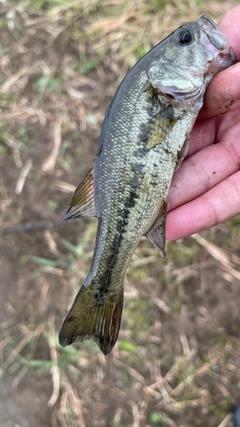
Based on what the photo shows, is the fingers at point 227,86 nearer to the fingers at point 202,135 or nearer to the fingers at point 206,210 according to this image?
the fingers at point 202,135

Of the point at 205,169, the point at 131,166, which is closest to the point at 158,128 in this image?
the point at 131,166

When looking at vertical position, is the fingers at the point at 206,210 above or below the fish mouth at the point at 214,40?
below

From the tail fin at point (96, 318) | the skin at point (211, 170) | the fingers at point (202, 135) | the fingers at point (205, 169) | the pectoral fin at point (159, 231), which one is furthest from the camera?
the fingers at point (202, 135)

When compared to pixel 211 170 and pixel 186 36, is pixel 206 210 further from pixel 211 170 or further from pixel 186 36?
pixel 186 36

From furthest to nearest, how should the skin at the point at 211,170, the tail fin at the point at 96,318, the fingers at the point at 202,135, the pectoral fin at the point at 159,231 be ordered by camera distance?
the fingers at the point at 202,135 → the skin at the point at 211,170 → the pectoral fin at the point at 159,231 → the tail fin at the point at 96,318

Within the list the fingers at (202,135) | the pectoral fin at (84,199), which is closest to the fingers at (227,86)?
the fingers at (202,135)

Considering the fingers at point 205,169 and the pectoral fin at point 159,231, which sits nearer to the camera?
the pectoral fin at point 159,231
